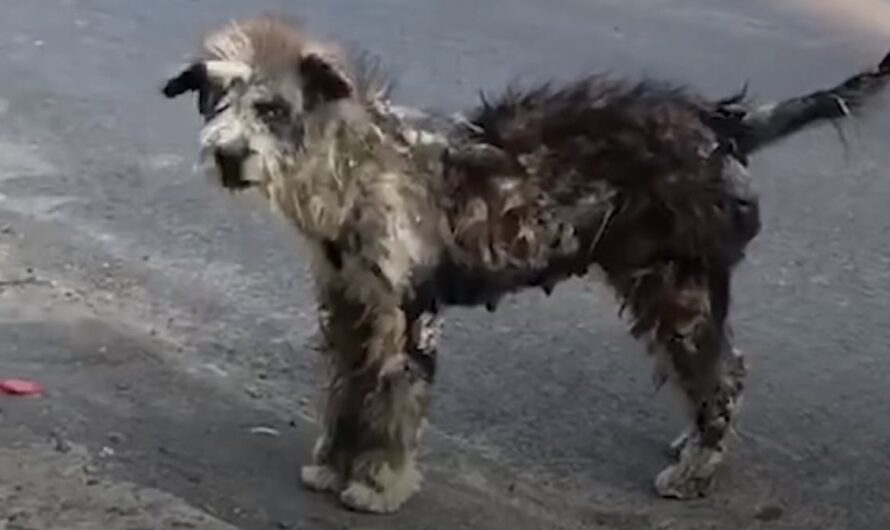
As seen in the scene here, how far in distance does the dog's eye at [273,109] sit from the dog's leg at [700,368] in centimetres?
128

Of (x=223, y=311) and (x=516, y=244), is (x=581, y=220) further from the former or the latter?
(x=223, y=311)

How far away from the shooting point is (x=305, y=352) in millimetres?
6742

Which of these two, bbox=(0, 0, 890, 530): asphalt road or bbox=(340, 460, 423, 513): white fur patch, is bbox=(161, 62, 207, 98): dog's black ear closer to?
bbox=(0, 0, 890, 530): asphalt road

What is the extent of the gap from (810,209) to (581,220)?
9.25 feet

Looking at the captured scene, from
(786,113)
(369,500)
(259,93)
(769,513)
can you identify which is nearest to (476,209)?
(259,93)

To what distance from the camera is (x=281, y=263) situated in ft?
24.8

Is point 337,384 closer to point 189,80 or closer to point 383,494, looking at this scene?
point 383,494

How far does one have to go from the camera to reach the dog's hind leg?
5820 millimetres

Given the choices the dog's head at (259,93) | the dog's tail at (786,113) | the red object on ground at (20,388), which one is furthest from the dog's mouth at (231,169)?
A: the dog's tail at (786,113)

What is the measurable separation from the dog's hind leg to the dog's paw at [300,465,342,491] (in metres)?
0.93

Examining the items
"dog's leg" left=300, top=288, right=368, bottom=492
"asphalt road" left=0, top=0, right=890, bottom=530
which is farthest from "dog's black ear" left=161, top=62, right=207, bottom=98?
"dog's leg" left=300, top=288, right=368, bottom=492

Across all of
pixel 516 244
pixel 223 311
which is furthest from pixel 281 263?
pixel 516 244

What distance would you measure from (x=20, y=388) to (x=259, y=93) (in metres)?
1.43

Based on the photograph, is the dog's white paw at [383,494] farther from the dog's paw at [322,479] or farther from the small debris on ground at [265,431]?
the small debris on ground at [265,431]
